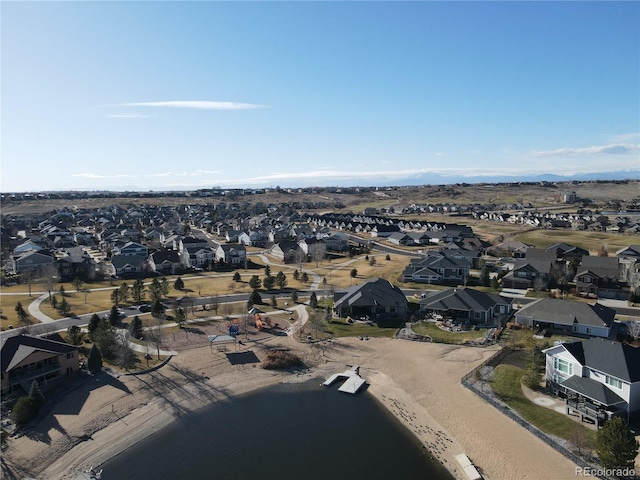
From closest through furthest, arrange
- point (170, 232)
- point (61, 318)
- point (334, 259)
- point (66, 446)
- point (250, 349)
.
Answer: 1. point (66, 446)
2. point (250, 349)
3. point (61, 318)
4. point (334, 259)
5. point (170, 232)

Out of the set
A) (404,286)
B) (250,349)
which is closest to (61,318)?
(250,349)

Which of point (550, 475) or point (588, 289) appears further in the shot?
point (588, 289)

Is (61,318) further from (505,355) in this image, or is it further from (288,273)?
(505,355)

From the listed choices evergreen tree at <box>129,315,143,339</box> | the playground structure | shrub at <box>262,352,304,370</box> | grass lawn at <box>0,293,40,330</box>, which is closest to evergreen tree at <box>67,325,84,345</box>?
evergreen tree at <box>129,315,143,339</box>

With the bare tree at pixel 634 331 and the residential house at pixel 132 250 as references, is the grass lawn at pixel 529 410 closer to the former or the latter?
the bare tree at pixel 634 331

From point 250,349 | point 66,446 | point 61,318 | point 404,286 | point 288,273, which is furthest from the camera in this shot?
point 288,273

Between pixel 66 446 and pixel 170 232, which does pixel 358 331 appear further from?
pixel 170 232

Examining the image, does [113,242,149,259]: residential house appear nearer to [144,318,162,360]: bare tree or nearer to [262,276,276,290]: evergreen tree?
[262,276,276,290]: evergreen tree
